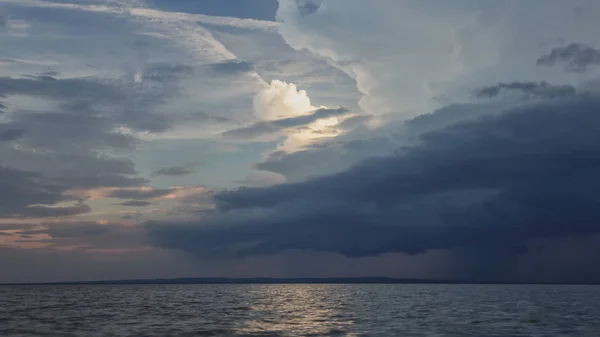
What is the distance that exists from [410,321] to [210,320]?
26909mm

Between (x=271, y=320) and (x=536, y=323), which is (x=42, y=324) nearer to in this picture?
(x=271, y=320)

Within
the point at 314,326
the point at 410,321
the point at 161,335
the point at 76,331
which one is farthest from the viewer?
the point at 410,321

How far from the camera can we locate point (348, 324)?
7219 centimetres

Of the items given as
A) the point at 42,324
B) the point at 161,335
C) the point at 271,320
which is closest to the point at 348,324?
the point at 271,320

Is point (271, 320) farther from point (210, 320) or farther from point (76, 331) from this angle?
point (76, 331)

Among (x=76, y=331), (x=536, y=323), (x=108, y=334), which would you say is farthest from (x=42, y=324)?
(x=536, y=323)

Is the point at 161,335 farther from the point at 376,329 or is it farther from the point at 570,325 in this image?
the point at 570,325

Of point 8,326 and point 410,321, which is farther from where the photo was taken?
point 410,321

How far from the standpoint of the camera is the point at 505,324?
72250 millimetres

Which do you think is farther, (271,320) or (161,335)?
(271,320)

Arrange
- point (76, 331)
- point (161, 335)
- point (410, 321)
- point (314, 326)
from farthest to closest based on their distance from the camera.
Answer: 1. point (410, 321)
2. point (314, 326)
3. point (76, 331)
4. point (161, 335)

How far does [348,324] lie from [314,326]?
16.0 ft

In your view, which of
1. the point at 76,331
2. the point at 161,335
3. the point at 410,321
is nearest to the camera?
the point at 161,335

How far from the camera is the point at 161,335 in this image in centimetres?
5891
